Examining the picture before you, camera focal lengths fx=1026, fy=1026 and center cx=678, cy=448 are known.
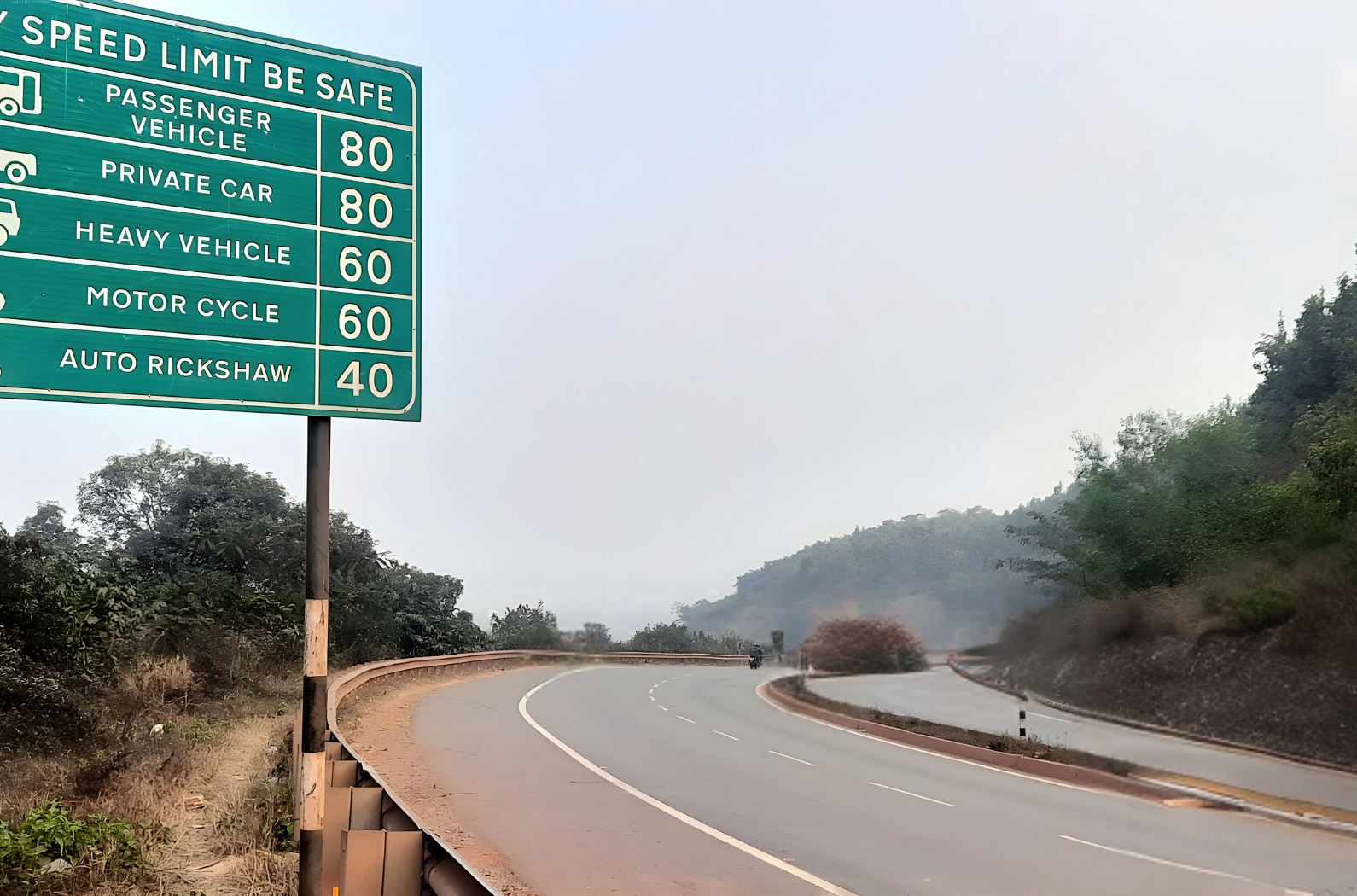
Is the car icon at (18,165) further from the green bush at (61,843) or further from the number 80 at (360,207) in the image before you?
the green bush at (61,843)

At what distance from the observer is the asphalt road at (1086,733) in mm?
17609

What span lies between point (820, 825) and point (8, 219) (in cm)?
1076

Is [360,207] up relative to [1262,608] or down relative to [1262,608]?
up

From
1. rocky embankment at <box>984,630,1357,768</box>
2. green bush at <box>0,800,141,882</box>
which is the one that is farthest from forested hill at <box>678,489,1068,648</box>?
green bush at <box>0,800,141,882</box>

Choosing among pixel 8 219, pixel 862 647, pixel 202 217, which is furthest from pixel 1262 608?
pixel 8 219

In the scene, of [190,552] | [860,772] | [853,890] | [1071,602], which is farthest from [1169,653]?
[190,552]

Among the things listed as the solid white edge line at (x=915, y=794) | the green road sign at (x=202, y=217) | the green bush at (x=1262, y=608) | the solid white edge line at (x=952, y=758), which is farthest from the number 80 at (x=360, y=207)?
the green bush at (x=1262, y=608)

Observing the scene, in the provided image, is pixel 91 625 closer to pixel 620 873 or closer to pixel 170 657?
pixel 170 657

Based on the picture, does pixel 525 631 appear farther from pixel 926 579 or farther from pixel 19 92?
pixel 19 92

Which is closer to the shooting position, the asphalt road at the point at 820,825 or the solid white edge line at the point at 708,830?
the solid white edge line at the point at 708,830

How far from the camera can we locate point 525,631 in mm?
49594

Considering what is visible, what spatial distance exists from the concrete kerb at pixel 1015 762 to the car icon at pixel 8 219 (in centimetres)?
1672

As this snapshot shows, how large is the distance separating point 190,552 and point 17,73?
1338 inches

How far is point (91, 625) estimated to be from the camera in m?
21.6
